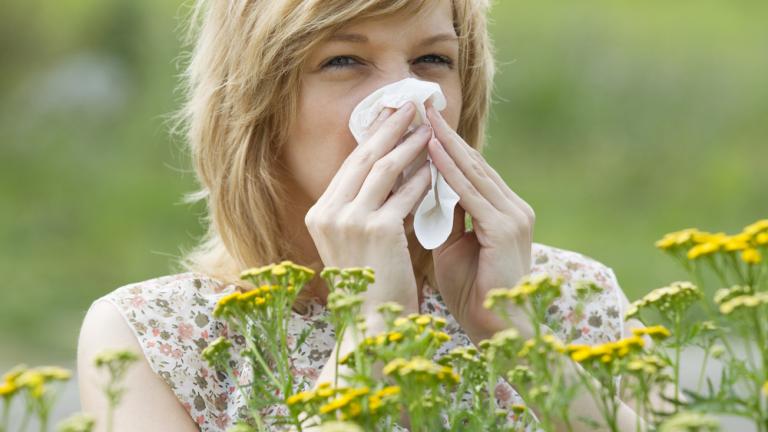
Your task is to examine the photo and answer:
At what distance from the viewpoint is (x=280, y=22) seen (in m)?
2.63

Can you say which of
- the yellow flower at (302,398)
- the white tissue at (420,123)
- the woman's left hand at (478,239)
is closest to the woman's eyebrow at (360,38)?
the white tissue at (420,123)

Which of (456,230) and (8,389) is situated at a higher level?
(456,230)

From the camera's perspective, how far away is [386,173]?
7.36 feet

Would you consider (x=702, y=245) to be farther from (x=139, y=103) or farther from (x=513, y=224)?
(x=139, y=103)

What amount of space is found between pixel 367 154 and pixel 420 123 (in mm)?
190

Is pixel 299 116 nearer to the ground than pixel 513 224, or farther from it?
farther from it

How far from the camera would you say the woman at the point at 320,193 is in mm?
2273

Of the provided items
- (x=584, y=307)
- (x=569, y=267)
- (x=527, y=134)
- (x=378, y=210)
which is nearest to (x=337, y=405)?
(x=378, y=210)

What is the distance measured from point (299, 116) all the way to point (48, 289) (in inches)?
240

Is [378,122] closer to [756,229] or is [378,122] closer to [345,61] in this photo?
[345,61]

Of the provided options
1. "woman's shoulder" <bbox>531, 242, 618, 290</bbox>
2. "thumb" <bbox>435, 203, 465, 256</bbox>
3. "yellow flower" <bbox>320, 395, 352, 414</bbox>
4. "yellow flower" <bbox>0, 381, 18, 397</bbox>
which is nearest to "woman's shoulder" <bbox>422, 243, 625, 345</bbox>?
"woman's shoulder" <bbox>531, 242, 618, 290</bbox>

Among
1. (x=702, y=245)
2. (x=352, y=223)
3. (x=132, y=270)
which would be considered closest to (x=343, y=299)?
(x=702, y=245)

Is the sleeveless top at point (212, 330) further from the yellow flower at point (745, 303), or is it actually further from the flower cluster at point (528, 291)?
the yellow flower at point (745, 303)

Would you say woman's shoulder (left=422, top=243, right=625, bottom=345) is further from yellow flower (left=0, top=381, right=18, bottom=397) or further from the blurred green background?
the blurred green background
